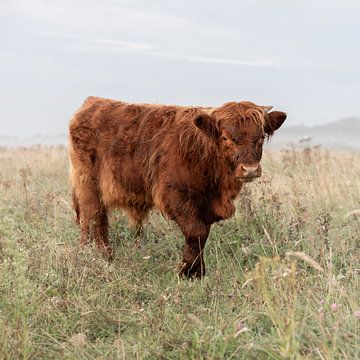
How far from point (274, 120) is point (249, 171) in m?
0.90

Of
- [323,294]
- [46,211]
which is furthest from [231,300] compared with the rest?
[46,211]

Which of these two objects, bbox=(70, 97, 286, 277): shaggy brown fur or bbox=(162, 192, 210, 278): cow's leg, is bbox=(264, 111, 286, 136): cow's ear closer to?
bbox=(70, 97, 286, 277): shaggy brown fur

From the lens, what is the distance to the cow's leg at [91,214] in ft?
23.4

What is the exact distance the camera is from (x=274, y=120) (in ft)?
20.1

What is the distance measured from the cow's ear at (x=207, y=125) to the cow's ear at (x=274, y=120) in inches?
20.4

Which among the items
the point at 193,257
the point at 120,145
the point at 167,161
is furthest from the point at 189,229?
the point at 120,145

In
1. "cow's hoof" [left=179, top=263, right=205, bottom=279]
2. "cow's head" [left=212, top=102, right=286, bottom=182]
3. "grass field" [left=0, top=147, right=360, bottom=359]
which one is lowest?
"cow's hoof" [left=179, top=263, right=205, bottom=279]

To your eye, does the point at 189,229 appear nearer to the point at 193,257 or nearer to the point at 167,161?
the point at 193,257

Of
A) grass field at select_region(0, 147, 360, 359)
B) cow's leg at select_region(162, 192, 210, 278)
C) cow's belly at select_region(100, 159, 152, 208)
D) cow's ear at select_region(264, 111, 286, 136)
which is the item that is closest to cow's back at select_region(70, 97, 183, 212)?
cow's belly at select_region(100, 159, 152, 208)

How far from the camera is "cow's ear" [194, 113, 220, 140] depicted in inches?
227

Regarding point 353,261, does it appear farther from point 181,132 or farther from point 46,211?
point 46,211

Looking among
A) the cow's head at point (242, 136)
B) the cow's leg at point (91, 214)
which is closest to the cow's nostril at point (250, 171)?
the cow's head at point (242, 136)

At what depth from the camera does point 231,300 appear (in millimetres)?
5043

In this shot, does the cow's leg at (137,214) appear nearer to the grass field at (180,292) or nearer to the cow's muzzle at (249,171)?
the grass field at (180,292)
